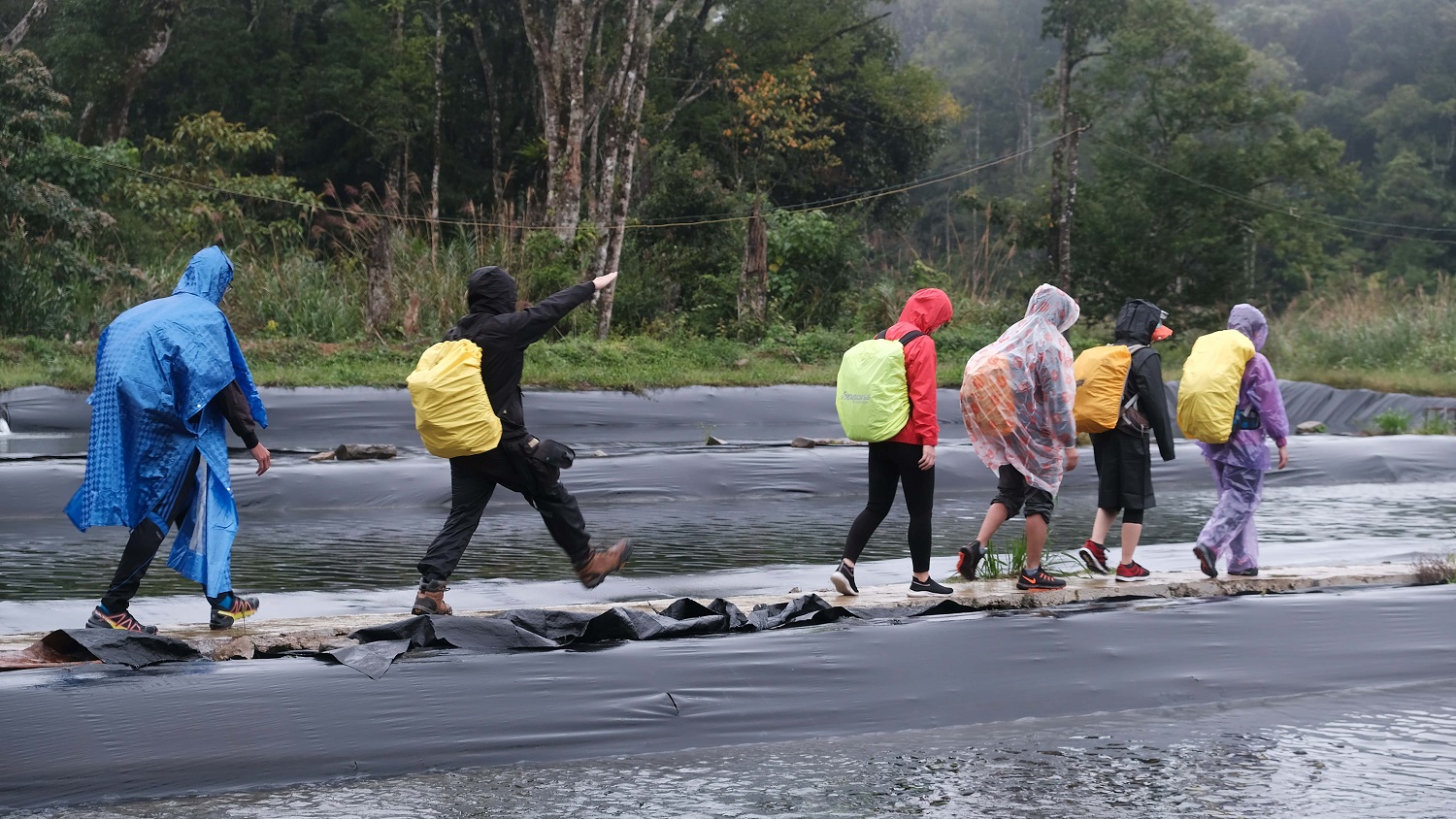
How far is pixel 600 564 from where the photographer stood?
6512 millimetres

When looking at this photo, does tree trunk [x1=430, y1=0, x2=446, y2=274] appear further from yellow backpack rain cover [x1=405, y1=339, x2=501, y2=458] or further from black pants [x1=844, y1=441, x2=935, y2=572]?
yellow backpack rain cover [x1=405, y1=339, x2=501, y2=458]

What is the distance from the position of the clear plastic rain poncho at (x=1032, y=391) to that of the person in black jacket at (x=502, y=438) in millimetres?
1942

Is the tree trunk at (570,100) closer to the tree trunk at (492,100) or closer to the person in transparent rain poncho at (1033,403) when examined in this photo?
the tree trunk at (492,100)

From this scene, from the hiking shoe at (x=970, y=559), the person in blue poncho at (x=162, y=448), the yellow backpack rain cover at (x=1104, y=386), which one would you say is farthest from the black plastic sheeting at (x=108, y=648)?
the yellow backpack rain cover at (x=1104, y=386)

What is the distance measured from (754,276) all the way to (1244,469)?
15.8 m

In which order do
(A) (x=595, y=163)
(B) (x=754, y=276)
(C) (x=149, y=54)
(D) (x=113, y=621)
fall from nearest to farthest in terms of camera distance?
(D) (x=113, y=621), (B) (x=754, y=276), (C) (x=149, y=54), (A) (x=595, y=163)

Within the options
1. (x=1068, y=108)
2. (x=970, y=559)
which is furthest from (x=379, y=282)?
(x=1068, y=108)

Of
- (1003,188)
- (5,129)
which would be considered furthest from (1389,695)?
(1003,188)

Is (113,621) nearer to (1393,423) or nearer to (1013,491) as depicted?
(1013,491)

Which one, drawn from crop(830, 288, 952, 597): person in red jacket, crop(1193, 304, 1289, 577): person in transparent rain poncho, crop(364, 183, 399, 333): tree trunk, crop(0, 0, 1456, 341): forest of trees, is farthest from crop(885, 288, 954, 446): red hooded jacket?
crop(0, 0, 1456, 341): forest of trees

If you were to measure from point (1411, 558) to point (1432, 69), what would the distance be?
51484mm

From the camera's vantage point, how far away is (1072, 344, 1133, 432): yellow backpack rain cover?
285 inches

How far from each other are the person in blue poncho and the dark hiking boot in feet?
8.89

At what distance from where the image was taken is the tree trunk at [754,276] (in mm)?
22562
